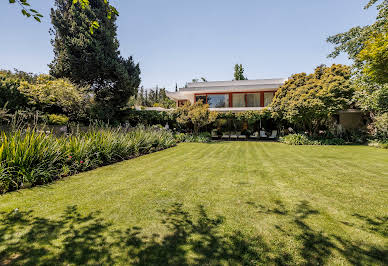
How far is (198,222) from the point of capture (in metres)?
3.03

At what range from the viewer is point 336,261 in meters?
2.15

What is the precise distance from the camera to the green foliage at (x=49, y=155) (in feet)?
14.8

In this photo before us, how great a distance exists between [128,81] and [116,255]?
19555 millimetres

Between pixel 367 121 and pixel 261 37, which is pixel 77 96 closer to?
pixel 261 37

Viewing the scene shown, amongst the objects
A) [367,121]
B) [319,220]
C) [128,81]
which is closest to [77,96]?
[128,81]

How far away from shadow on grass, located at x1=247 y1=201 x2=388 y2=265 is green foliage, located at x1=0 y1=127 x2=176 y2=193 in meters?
5.78

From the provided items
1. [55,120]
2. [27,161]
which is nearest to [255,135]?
[55,120]

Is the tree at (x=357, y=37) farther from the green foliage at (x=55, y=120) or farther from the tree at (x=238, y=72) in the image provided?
the tree at (x=238, y=72)

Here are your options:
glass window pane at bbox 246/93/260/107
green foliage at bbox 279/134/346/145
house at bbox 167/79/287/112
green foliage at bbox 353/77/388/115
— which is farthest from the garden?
glass window pane at bbox 246/93/260/107

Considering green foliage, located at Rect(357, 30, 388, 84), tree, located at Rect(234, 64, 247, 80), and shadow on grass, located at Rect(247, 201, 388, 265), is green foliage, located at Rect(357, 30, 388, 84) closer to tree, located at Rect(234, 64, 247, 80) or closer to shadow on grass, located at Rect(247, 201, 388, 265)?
shadow on grass, located at Rect(247, 201, 388, 265)

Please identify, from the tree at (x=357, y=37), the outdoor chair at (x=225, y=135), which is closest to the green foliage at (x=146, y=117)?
the outdoor chair at (x=225, y=135)

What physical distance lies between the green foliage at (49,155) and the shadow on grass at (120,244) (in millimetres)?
1836

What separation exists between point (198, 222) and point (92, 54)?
19.4 metres

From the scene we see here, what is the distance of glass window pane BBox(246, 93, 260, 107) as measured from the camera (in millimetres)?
23875
